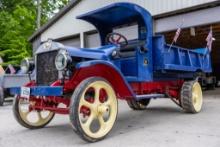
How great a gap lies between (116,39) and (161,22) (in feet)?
16.3

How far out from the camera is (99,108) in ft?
18.4

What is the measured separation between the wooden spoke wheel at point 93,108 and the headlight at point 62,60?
404 mm

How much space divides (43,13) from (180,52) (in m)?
30.4

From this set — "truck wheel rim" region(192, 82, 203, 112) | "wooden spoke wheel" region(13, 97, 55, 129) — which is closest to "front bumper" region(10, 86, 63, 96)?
"wooden spoke wheel" region(13, 97, 55, 129)

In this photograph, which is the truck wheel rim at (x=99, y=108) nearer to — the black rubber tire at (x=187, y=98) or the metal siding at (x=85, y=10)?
the black rubber tire at (x=187, y=98)

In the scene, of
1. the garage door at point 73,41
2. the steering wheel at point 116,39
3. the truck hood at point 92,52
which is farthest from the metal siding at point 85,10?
the truck hood at point 92,52

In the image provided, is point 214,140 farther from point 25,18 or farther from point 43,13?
point 43,13

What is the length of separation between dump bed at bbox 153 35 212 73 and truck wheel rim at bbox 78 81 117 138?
1.81 metres

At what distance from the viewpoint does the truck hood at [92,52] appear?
5773 mm

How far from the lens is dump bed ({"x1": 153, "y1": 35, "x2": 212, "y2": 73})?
7.23m

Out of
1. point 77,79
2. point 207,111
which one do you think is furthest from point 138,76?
point 207,111

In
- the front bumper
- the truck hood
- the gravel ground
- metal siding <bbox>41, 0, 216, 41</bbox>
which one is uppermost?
metal siding <bbox>41, 0, 216, 41</bbox>

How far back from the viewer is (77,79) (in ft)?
18.9

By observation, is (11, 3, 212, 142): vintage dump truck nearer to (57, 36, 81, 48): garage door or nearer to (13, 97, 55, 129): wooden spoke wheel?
(13, 97, 55, 129): wooden spoke wheel
